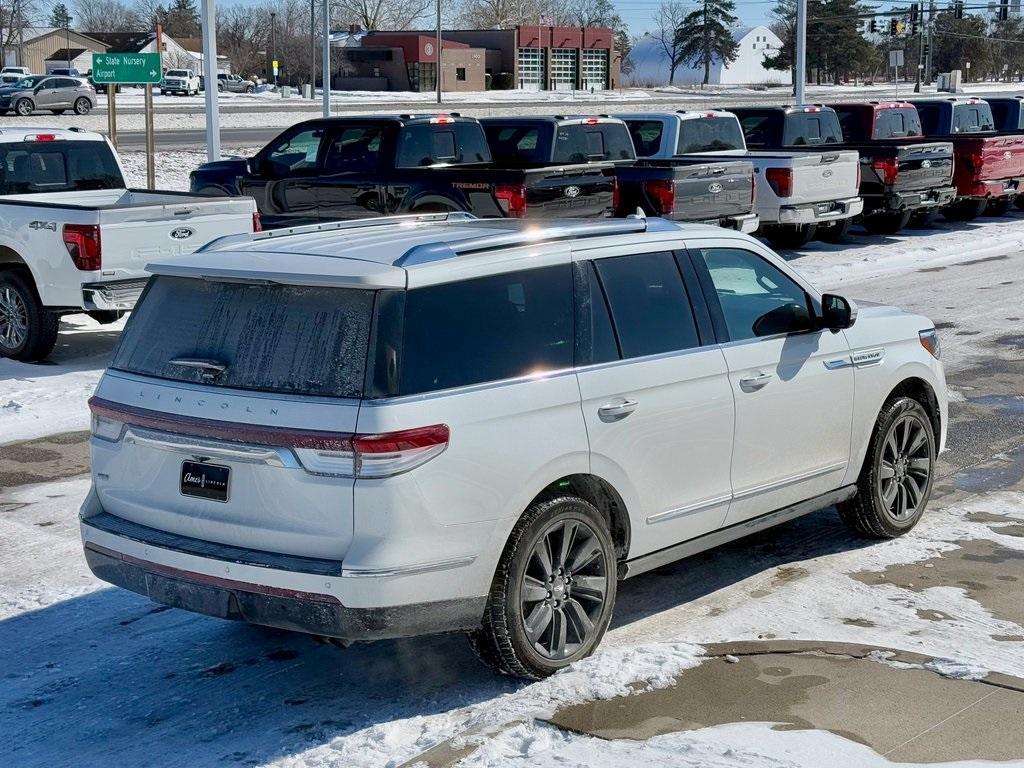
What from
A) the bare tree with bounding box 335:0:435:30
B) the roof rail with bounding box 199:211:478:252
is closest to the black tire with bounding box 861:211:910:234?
the roof rail with bounding box 199:211:478:252

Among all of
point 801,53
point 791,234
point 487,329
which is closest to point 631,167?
point 791,234

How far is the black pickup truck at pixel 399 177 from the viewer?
15.3m

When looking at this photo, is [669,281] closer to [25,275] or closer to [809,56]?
[25,275]

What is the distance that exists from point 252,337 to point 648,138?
48.5ft

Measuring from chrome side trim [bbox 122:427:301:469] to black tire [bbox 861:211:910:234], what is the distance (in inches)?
724

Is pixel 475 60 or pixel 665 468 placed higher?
pixel 475 60

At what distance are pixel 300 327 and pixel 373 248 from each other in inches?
20.9

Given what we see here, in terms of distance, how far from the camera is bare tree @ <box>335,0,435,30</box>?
411 feet

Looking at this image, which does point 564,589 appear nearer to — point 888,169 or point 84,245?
point 84,245

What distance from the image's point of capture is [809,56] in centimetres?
12412

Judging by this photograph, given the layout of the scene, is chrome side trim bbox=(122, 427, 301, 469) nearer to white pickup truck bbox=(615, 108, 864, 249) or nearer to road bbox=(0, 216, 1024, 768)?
road bbox=(0, 216, 1024, 768)

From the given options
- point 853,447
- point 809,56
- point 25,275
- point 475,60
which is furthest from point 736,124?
point 809,56

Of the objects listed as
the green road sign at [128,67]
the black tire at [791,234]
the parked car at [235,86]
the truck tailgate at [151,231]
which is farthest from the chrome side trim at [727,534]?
the parked car at [235,86]

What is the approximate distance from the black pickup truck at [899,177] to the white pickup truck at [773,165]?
1166 millimetres
